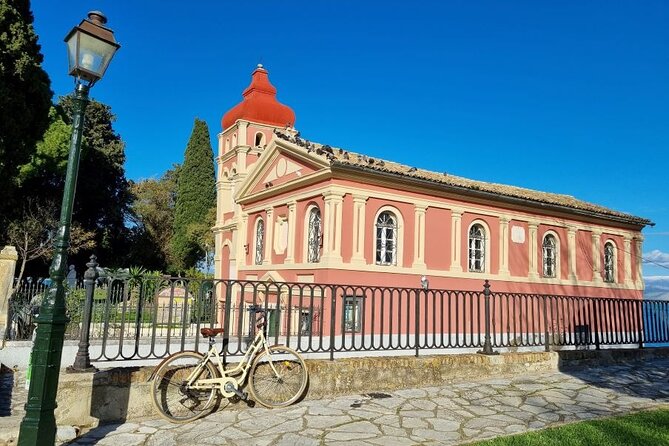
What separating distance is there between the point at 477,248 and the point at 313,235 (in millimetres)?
6613

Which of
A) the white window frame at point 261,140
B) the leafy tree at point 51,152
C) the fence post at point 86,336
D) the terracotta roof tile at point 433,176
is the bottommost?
the fence post at point 86,336

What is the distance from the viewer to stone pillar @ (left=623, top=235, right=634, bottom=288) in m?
23.8

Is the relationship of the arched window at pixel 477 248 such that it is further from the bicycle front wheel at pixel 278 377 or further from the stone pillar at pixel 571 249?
the bicycle front wheel at pixel 278 377

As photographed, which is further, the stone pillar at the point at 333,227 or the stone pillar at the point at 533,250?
the stone pillar at the point at 533,250

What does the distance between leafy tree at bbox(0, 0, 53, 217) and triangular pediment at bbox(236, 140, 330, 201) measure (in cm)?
819

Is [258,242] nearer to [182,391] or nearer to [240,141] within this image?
[240,141]

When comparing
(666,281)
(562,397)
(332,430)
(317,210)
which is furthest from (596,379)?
(666,281)

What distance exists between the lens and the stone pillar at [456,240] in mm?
18516

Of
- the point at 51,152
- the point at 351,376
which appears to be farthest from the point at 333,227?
the point at 51,152

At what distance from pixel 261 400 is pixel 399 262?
39.5 feet

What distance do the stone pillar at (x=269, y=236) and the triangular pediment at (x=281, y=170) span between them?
2.97ft

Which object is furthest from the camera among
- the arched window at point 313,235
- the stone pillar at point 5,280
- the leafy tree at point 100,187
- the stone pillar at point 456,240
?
the leafy tree at point 100,187

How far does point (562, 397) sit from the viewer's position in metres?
6.43

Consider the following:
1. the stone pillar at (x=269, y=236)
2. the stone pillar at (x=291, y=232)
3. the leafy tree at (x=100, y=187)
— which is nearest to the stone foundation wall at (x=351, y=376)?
the stone pillar at (x=291, y=232)
